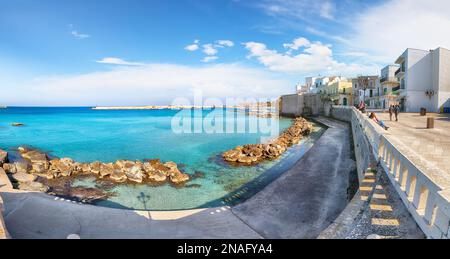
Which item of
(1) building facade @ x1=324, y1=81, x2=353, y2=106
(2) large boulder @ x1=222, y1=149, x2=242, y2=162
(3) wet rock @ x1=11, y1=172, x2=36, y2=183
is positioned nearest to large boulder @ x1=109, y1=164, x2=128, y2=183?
(3) wet rock @ x1=11, y1=172, x2=36, y2=183

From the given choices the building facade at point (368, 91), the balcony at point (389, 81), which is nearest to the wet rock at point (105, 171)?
the building facade at point (368, 91)

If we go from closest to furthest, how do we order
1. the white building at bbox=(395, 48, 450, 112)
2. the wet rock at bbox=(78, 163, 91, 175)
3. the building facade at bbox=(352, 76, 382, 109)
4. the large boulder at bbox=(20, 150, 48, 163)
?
1. the wet rock at bbox=(78, 163, 91, 175)
2. the large boulder at bbox=(20, 150, 48, 163)
3. the white building at bbox=(395, 48, 450, 112)
4. the building facade at bbox=(352, 76, 382, 109)

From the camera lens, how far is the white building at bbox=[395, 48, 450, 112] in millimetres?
27484

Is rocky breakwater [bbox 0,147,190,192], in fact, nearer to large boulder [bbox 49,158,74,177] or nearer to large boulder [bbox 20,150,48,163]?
large boulder [bbox 49,158,74,177]

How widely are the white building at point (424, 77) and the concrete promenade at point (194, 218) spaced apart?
2429 cm

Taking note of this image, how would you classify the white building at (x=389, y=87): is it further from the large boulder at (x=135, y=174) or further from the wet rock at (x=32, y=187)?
the wet rock at (x=32, y=187)

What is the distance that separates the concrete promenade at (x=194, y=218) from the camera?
7688 mm

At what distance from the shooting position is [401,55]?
31406mm

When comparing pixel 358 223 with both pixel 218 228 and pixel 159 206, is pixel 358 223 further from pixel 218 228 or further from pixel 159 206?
pixel 159 206

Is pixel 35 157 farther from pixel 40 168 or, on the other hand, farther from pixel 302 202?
pixel 302 202

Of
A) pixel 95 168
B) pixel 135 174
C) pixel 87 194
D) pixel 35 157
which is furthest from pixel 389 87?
pixel 35 157

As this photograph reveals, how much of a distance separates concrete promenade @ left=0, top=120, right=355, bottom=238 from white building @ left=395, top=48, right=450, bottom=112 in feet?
79.7
